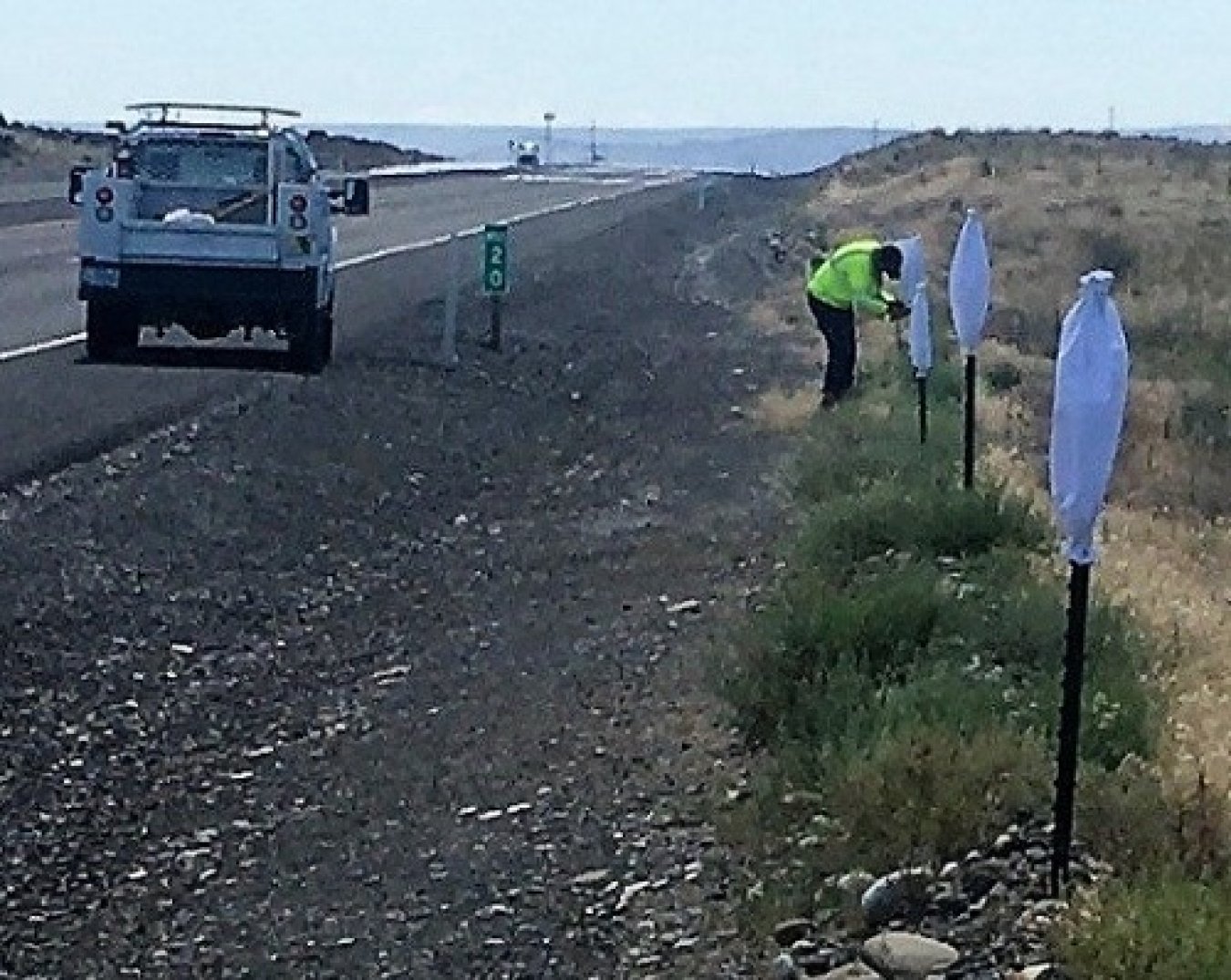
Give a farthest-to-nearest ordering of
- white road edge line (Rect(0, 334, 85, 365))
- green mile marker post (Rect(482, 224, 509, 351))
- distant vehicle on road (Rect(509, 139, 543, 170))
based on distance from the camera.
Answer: distant vehicle on road (Rect(509, 139, 543, 170)), green mile marker post (Rect(482, 224, 509, 351)), white road edge line (Rect(0, 334, 85, 365))

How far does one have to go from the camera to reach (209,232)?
22.7 m

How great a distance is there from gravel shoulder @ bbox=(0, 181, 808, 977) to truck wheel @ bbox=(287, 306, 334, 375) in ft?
5.00

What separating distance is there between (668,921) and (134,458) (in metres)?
10.0

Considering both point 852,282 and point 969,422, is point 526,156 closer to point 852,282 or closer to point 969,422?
point 852,282

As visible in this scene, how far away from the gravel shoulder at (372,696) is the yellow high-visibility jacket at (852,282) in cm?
125

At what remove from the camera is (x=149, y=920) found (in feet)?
27.2

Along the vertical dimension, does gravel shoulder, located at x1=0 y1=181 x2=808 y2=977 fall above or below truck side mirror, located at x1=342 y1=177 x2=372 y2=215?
below

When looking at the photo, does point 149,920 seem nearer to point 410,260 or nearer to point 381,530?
point 381,530

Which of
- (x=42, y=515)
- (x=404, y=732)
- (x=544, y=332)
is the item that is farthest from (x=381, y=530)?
(x=544, y=332)

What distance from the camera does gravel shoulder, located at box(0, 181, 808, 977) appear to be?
320 inches

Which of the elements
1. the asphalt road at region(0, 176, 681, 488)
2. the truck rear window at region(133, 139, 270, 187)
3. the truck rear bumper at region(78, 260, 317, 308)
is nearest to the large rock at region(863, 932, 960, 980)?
the asphalt road at region(0, 176, 681, 488)

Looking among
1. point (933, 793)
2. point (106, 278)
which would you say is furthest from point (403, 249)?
point (933, 793)

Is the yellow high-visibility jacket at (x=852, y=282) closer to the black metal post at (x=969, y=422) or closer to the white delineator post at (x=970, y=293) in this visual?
the black metal post at (x=969, y=422)

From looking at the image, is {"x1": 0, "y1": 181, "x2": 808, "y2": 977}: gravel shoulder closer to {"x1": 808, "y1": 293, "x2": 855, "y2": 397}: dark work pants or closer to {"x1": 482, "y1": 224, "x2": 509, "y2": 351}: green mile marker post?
{"x1": 808, "y1": 293, "x2": 855, "y2": 397}: dark work pants
